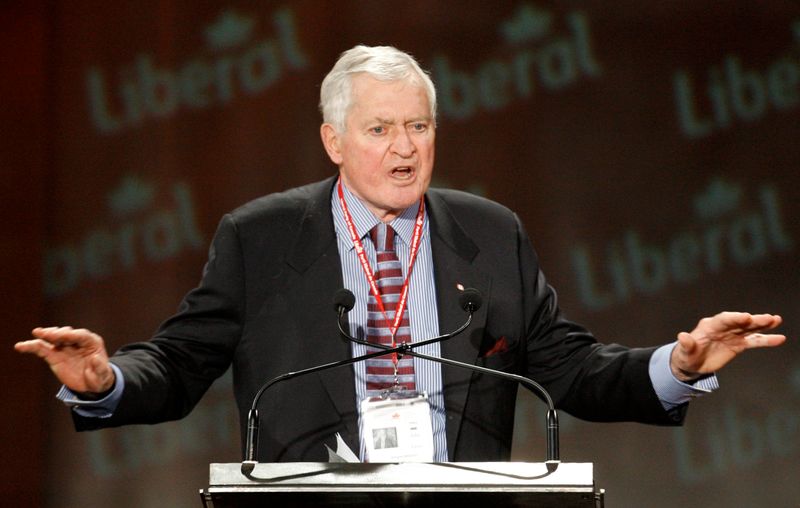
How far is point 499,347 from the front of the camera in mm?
2688

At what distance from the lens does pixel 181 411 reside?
2.61 m

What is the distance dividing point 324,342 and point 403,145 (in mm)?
524

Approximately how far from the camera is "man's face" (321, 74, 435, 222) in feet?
8.91

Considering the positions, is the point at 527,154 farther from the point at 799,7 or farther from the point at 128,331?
the point at 128,331

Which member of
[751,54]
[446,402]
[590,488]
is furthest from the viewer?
[751,54]

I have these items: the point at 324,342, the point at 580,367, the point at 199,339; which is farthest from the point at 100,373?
the point at 580,367

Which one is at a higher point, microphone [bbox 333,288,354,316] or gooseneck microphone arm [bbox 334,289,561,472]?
microphone [bbox 333,288,354,316]

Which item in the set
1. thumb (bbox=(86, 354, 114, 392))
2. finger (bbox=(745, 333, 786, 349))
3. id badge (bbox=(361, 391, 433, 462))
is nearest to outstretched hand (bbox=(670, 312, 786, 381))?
finger (bbox=(745, 333, 786, 349))

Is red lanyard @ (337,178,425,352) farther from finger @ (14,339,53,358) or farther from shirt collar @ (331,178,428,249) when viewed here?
finger @ (14,339,53,358)

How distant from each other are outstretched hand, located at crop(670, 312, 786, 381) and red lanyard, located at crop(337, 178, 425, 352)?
2.18ft

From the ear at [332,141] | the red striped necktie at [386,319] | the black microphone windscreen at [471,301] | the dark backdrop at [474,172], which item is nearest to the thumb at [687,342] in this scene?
the black microphone windscreen at [471,301]

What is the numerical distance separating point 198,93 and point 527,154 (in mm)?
1390

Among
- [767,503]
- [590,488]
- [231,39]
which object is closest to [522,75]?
[231,39]

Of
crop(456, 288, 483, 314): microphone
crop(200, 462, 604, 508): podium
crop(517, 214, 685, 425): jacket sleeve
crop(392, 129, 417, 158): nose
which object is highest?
crop(392, 129, 417, 158): nose
